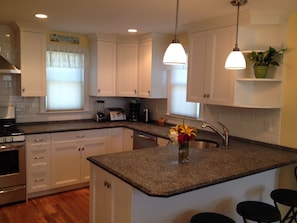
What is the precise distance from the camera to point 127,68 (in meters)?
4.53

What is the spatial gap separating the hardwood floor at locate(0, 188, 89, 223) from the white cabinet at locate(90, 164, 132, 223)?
3.00ft

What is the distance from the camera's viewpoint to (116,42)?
4.48 m

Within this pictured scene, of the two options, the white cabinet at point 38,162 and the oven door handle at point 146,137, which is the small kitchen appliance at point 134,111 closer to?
the oven door handle at point 146,137

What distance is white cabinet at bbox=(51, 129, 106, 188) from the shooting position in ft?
12.5

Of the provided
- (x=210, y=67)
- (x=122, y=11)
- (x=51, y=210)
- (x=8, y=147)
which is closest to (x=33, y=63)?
(x=8, y=147)

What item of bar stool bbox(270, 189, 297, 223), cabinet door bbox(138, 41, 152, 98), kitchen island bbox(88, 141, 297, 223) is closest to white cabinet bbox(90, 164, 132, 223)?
kitchen island bbox(88, 141, 297, 223)

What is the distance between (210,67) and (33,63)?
7.92 ft

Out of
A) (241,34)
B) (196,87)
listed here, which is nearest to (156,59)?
(196,87)

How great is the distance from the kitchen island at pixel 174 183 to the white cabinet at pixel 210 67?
0.72 meters

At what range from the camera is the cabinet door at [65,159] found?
3785 mm

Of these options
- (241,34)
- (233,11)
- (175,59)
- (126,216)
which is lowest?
(126,216)

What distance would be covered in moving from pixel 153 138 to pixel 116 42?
1.75m

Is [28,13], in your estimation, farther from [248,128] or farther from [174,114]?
[248,128]

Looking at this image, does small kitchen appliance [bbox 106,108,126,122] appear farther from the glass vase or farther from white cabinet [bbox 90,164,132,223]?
the glass vase
